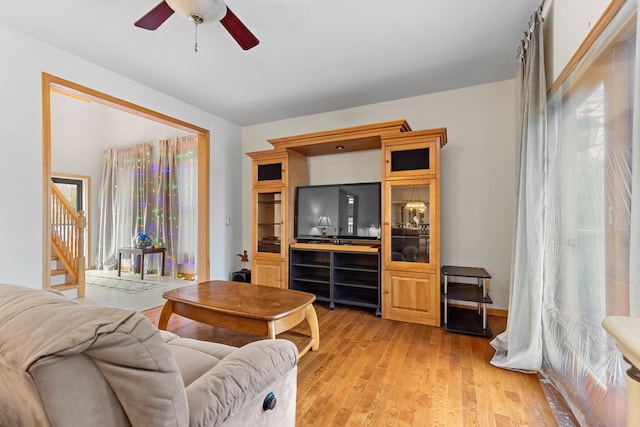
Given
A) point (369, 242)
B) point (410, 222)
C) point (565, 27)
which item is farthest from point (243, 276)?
point (565, 27)

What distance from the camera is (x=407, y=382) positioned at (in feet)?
6.35

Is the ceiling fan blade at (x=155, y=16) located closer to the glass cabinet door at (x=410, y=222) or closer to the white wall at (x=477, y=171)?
the glass cabinet door at (x=410, y=222)

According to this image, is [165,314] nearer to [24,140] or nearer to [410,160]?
[24,140]

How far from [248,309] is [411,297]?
1.79 m

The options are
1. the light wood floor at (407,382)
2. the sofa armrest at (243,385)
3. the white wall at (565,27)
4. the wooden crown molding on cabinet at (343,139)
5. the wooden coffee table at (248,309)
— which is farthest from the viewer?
the wooden crown molding on cabinet at (343,139)

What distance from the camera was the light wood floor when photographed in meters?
1.61

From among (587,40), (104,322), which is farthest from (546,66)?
(104,322)

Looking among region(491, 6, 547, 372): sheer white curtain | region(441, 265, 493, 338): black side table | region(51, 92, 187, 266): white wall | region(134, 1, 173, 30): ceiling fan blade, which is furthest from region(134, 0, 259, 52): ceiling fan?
region(51, 92, 187, 266): white wall

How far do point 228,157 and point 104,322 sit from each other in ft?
14.1

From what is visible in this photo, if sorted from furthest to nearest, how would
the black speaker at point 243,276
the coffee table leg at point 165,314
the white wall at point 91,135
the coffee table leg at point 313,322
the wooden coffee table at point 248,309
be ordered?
1. the white wall at point 91,135
2. the black speaker at point 243,276
3. the coffee table leg at point 165,314
4. the coffee table leg at point 313,322
5. the wooden coffee table at point 248,309

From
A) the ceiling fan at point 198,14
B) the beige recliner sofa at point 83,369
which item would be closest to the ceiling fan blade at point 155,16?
the ceiling fan at point 198,14

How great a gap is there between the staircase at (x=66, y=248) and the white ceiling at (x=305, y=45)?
→ 2.56m

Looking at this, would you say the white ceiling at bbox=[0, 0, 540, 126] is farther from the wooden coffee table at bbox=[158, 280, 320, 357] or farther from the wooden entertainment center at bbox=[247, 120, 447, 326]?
the wooden coffee table at bbox=[158, 280, 320, 357]

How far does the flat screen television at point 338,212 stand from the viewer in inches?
137
